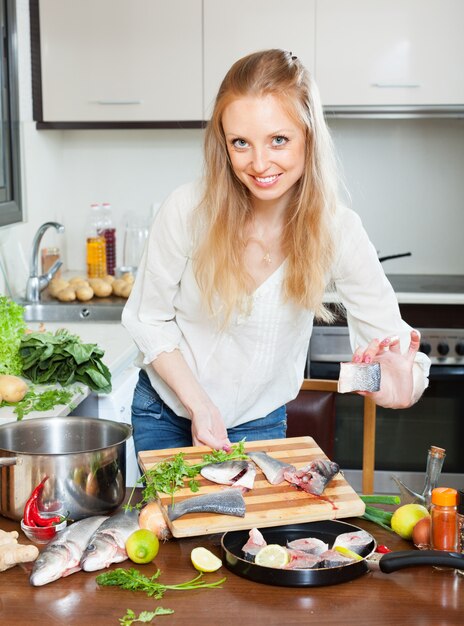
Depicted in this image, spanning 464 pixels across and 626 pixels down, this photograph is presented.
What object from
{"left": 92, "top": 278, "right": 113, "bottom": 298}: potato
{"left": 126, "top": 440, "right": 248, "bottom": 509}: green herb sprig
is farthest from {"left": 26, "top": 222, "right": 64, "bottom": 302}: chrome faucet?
{"left": 126, "top": 440, "right": 248, "bottom": 509}: green herb sprig

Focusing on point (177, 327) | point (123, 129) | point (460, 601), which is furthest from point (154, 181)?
point (460, 601)

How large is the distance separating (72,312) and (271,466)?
77.0 inches

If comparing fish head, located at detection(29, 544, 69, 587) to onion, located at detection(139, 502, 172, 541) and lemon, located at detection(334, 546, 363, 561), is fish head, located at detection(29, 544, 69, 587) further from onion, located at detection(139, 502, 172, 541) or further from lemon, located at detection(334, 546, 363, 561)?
lemon, located at detection(334, 546, 363, 561)

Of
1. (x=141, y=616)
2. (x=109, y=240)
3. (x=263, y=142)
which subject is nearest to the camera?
(x=141, y=616)

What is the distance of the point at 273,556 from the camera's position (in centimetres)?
133

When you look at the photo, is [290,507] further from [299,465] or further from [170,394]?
[170,394]

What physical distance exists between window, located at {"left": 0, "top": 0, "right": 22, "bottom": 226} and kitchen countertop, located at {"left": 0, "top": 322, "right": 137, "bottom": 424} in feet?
1.81

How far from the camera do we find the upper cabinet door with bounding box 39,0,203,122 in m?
3.60

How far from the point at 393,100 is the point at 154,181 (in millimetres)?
1139

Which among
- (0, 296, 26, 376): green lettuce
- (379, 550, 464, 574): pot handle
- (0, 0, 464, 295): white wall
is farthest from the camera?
(0, 0, 464, 295): white wall

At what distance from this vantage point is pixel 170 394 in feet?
6.73

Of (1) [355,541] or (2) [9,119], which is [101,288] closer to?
(2) [9,119]

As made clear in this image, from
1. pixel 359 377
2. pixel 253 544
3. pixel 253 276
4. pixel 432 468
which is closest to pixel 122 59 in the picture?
pixel 253 276

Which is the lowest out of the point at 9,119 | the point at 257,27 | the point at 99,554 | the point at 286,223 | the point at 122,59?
the point at 99,554
